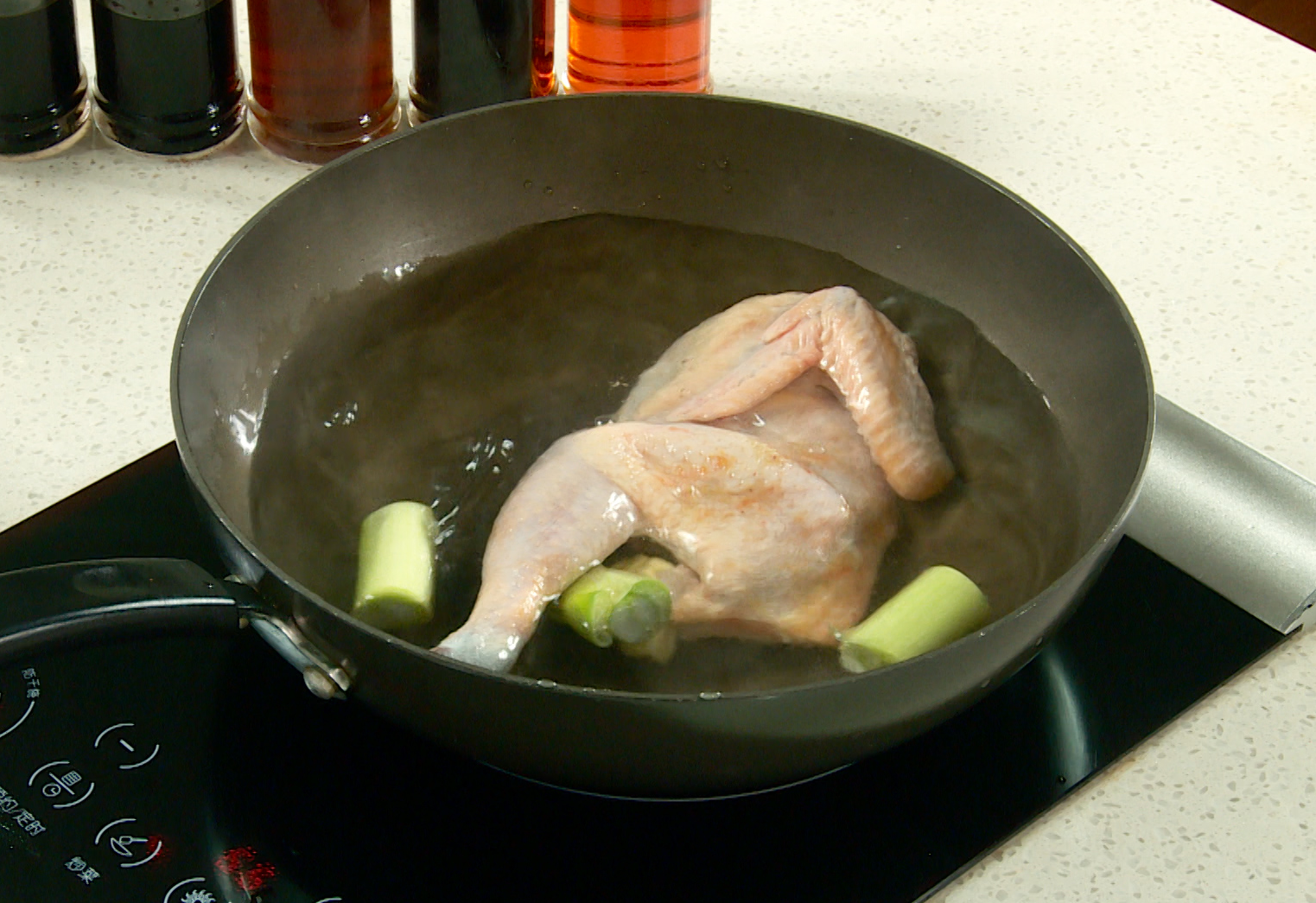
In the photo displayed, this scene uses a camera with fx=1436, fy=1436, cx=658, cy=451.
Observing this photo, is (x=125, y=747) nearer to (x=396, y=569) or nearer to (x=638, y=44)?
(x=396, y=569)

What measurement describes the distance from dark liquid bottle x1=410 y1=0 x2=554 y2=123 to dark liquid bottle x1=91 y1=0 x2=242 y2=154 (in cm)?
14

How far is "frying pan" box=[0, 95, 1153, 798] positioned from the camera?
56 centimetres

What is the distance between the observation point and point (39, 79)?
1.04m

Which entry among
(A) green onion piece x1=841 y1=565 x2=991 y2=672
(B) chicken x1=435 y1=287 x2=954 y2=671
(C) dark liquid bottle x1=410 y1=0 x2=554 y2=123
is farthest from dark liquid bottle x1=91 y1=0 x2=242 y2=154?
(A) green onion piece x1=841 y1=565 x2=991 y2=672

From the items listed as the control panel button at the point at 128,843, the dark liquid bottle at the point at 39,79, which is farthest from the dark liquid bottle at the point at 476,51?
the control panel button at the point at 128,843

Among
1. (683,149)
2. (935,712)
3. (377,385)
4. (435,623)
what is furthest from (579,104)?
(935,712)

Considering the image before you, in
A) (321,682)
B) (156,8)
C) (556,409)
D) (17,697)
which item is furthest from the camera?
(156,8)

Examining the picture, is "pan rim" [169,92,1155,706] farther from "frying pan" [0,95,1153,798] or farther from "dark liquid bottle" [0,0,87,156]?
"dark liquid bottle" [0,0,87,156]

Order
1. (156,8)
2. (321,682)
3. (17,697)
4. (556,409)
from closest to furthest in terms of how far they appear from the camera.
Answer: (321,682) → (17,697) → (556,409) → (156,8)

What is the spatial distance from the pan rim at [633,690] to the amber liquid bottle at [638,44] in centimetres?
17

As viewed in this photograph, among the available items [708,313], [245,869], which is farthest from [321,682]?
[708,313]

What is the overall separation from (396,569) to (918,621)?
269 mm

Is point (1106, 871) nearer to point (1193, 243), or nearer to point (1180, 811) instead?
point (1180, 811)

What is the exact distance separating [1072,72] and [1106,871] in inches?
31.5
